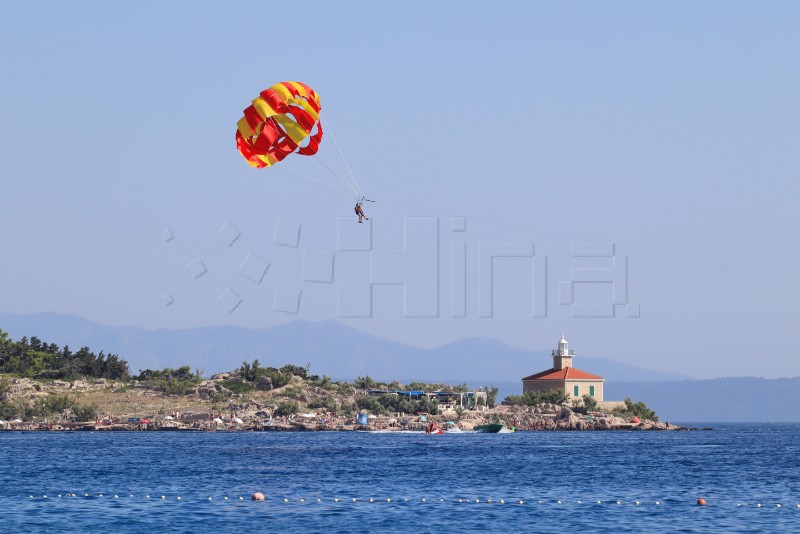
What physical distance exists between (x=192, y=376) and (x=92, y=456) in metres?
67.9

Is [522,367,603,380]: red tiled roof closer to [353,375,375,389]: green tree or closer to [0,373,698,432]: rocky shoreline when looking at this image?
[0,373,698,432]: rocky shoreline

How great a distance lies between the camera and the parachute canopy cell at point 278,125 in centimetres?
6225

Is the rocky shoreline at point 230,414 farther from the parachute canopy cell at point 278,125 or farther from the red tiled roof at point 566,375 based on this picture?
the parachute canopy cell at point 278,125

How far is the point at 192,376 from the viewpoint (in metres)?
150

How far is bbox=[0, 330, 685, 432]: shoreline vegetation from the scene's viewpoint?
13112 centimetres

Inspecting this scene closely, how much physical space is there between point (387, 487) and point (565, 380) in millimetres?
93256

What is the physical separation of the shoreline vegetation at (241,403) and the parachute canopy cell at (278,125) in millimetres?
68299

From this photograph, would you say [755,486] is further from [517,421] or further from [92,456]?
[517,421]

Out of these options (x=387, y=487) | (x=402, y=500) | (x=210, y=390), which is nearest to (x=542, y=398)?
(x=210, y=390)

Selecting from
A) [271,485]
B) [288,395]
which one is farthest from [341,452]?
[288,395]

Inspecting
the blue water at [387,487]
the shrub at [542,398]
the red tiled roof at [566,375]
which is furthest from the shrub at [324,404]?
the blue water at [387,487]

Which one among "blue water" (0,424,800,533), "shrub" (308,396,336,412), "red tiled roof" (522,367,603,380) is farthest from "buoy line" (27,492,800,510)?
"red tiled roof" (522,367,603,380)

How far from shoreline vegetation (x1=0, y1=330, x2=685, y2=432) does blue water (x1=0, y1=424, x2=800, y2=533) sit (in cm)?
2984

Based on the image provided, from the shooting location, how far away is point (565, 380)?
151 metres
